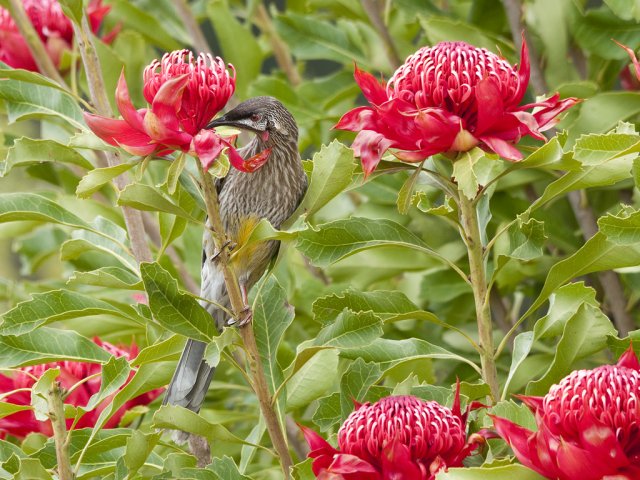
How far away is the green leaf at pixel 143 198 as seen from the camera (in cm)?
Answer: 140

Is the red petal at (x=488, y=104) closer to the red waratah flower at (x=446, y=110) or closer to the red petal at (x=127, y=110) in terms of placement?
the red waratah flower at (x=446, y=110)

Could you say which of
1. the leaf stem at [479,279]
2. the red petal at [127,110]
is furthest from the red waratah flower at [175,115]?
the leaf stem at [479,279]

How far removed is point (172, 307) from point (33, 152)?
0.33 metres

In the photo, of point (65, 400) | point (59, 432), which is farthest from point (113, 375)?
point (65, 400)

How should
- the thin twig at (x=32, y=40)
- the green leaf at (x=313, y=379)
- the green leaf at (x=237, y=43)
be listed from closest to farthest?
the green leaf at (x=313, y=379), the thin twig at (x=32, y=40), the green leaf at (x=237, y=43)

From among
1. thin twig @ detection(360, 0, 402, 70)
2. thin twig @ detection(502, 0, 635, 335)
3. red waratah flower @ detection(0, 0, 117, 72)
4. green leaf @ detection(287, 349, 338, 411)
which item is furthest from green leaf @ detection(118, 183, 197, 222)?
thin twig @ detection(360, 0, 402, 70)

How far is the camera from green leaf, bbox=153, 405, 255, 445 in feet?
4.77

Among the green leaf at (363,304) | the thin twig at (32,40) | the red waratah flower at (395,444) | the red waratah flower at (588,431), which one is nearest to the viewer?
the red waratah flower at (588,431)

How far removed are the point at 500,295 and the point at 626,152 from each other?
47.7 inches

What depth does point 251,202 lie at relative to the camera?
2252 mm

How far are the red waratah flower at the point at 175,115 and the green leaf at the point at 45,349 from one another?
0.36m

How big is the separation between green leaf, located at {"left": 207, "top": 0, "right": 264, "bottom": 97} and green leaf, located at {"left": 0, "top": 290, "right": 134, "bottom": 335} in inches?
55.5

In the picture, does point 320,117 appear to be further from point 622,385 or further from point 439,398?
point 622,385

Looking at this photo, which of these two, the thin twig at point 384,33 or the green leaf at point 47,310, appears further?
the thin twig at point 384,33
